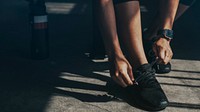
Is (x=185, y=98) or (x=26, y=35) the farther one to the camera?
(x=26, y=35)

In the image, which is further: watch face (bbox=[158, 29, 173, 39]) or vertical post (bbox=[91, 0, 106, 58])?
vertical post (bbox=[91, 0, 106, 58])

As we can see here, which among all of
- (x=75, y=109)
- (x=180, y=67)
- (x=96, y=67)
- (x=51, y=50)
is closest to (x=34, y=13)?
Answer: (x=51, y=50)

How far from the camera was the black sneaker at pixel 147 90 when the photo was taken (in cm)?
207

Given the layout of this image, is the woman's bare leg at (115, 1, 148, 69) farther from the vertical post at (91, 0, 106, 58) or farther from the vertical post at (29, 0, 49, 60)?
the vertical post at (29, 0, 49, 60)

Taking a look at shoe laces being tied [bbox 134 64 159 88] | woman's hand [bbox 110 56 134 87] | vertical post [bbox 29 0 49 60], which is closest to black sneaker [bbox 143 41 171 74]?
shoe laces being tied [bbox 134 64 159 88]

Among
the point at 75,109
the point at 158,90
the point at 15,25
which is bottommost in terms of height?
the point at 75,109

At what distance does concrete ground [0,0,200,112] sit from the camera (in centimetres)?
234

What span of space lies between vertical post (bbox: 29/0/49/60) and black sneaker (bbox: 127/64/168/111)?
4.38ft

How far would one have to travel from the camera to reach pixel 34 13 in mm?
3129

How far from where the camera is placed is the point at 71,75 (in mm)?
2887

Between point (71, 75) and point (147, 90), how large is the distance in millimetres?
950

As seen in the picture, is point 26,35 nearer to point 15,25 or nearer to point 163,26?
point 15,25

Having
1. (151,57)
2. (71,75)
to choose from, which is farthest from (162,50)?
(71,75)

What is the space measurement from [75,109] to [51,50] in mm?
1399
